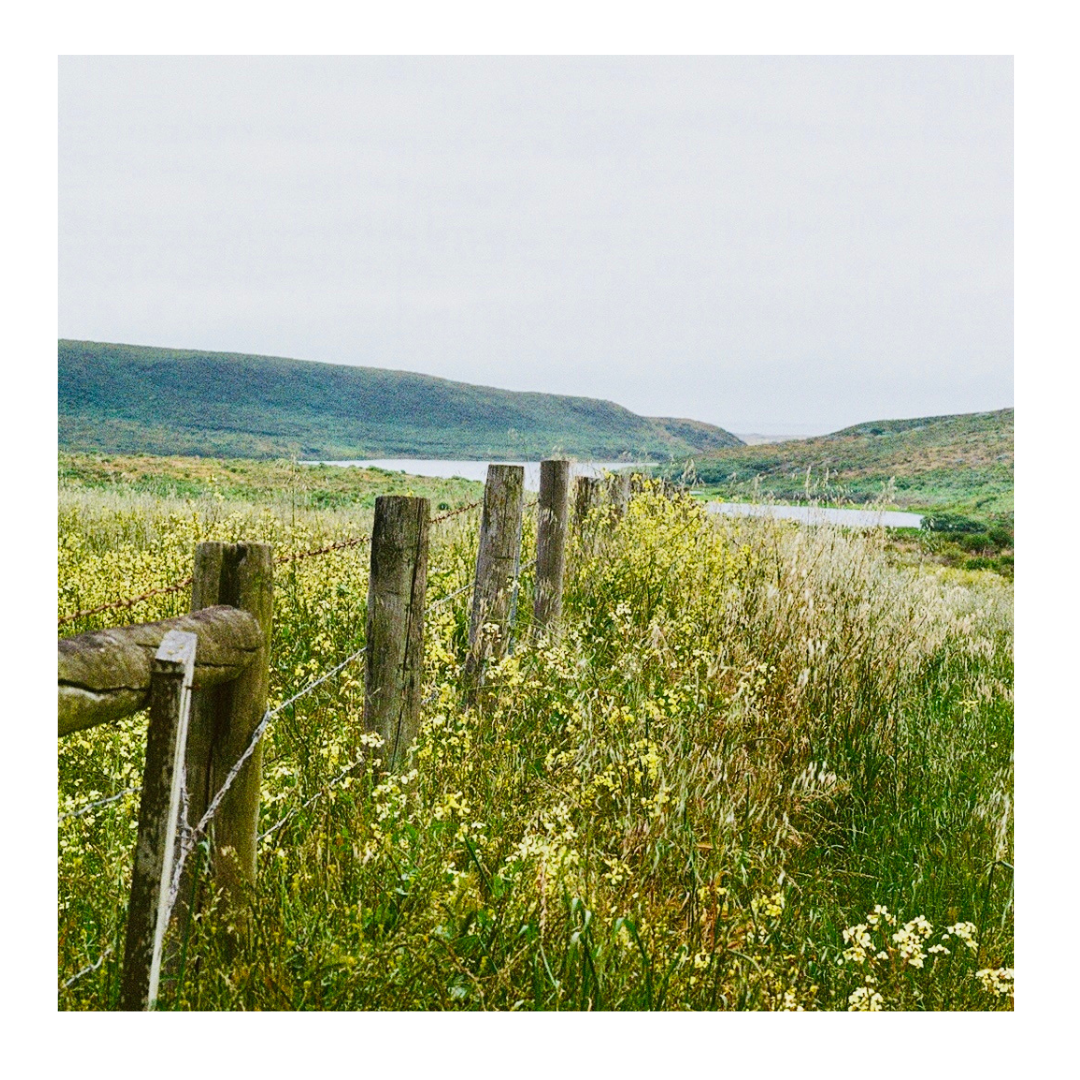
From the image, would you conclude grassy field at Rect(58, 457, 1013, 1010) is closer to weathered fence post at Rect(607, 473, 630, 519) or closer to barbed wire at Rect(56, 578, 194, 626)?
barbed wire at Rect(56, 578, 194, 626)

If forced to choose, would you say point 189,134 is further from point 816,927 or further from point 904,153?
point 816,927

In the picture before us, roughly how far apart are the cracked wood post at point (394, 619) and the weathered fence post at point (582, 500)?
286 centimetres

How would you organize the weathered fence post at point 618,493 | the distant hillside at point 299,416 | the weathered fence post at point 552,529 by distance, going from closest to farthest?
the weathered fence post at point 552,529 → the distant hillside at point 299,416 → the weathered fence post at point 618,493

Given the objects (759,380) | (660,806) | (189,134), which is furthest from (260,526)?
(660,806)

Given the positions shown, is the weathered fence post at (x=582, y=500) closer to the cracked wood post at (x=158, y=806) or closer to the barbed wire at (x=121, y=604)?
the barbed wire at (x=121, y=604)

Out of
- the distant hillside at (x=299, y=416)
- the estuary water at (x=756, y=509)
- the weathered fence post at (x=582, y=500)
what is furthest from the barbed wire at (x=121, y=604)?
the weathered fence post at (x=582, y=500)

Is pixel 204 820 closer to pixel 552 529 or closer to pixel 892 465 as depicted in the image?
pixel 552 529

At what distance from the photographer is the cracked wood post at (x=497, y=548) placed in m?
4.12

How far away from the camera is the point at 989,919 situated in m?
3.11

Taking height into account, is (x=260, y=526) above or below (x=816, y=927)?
above

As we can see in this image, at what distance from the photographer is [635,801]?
3205mm

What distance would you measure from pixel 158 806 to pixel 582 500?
14.4 ft

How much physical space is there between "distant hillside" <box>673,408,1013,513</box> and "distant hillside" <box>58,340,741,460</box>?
61 centimetres

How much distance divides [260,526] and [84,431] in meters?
1.35
